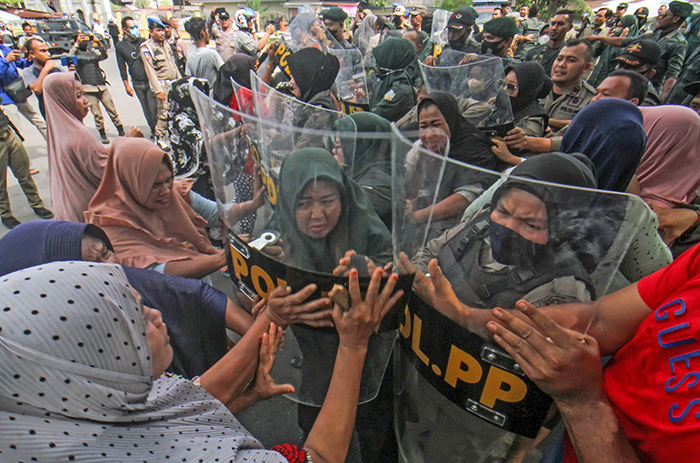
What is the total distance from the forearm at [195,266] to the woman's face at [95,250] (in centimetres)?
32

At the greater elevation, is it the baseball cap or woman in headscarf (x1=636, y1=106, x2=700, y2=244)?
the baseball cap

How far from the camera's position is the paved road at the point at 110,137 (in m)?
2.03

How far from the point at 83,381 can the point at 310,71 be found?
2771mm

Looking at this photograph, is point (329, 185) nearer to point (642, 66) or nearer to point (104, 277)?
point (104, 277)

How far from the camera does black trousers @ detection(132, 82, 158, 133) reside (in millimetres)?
5590

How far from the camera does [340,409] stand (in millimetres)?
1052

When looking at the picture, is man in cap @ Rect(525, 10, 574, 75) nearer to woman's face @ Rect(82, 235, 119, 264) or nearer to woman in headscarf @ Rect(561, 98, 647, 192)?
woman in headscarf @ Rect(561, 98, 647, 192)

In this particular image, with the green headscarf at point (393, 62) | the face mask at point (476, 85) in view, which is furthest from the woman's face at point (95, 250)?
the green headscarf at point (393, 62)

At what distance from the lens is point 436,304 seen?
3.20 feet

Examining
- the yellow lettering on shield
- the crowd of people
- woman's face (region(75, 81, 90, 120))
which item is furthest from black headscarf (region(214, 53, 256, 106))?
the yellow lettering on shield

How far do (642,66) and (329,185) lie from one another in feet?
11.8

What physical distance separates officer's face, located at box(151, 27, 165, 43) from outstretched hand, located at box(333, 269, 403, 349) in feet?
19.1

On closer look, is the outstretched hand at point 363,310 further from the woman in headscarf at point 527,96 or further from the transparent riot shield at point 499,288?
the woman in headscarf at point 527,96

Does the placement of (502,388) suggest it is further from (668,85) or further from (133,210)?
(668,85)
